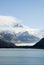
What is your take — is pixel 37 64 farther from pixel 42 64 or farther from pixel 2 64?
pixel 2 64

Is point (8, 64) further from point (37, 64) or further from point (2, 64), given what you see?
point (37, 64)

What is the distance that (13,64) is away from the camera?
77.6 meters

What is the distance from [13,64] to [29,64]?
375 centimetres

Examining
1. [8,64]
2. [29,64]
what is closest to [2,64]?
[8,64]

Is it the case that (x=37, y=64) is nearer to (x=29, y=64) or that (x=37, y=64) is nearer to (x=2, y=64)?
(x=29, y=64)

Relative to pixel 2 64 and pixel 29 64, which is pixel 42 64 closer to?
pixel 29 64

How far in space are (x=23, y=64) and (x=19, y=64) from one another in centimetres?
99

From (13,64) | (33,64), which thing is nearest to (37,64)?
(33,64)

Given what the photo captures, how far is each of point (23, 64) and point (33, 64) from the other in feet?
7.86

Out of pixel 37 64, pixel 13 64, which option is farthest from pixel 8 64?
pixel 37 64

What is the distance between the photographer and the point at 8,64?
253 ft

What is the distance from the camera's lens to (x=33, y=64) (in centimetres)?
7750

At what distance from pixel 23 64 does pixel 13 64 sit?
2388mm

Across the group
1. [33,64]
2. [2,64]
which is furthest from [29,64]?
[2,64]
